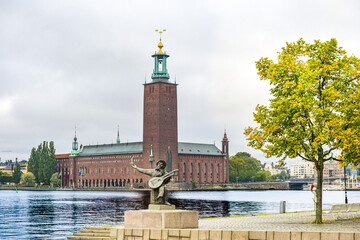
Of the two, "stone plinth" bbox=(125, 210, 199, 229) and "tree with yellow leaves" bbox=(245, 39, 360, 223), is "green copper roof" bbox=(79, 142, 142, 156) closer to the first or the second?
"tree with yellow leaves" bbox=(245, 39, 360, 223)

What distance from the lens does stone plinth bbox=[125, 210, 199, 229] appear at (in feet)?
67.5

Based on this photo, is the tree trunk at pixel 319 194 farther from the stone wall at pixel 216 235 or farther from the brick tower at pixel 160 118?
the brick tower at pixel 160 118

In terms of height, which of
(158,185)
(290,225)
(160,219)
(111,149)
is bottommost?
(290,225)

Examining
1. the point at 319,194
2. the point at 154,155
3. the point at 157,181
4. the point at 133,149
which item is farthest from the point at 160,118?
the point at 157,181

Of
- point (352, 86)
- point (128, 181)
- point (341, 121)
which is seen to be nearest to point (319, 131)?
point (341, 121)

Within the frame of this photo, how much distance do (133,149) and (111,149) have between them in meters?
12.5

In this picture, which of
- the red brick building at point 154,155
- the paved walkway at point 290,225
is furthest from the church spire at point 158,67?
the paved walkway at point 290,225

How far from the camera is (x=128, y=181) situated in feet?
558

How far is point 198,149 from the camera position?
607 ft

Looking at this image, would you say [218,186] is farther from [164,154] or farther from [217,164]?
[164,154]

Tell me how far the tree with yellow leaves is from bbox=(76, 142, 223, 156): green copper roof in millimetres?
142843

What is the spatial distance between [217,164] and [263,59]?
527ft

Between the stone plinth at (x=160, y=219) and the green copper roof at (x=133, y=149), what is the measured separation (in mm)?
148506

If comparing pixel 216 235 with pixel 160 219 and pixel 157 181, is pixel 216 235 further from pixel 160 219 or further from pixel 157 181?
pixel 157 181
